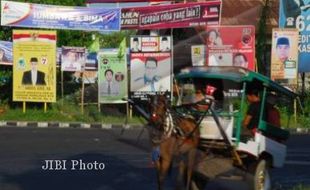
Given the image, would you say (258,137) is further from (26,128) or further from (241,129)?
(26,128)

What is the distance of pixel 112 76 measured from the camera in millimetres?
25656

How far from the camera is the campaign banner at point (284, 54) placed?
2486cm

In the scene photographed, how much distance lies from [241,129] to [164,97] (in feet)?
5.69

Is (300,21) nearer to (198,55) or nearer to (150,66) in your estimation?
(198,55)

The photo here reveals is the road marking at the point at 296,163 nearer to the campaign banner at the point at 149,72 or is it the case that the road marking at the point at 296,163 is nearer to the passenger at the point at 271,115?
the passenger at the point at 271,115

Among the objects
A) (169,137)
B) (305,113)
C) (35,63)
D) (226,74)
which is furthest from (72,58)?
(169,137)

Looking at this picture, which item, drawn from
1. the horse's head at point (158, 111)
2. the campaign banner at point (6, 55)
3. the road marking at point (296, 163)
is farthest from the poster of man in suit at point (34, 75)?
the horse's head at point (158, 111)

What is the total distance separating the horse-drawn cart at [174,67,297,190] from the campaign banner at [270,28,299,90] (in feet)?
49.8

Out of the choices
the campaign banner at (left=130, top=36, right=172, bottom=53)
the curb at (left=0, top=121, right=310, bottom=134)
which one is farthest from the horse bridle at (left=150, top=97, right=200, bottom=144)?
the campaign banner at (left=130, top=36, right=172, bottom=53)

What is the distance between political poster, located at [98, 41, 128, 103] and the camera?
25594 millimetres

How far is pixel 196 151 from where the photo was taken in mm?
8445

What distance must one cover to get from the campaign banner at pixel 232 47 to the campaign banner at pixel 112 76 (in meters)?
3.27

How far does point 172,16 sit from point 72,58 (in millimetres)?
4759

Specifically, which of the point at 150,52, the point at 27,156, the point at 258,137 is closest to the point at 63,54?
the point at 150,52
